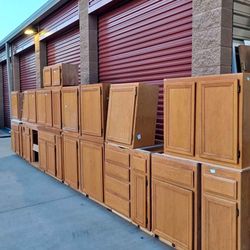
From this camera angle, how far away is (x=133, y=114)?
361 cm

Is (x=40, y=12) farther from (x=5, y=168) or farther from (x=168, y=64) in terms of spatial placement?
(x=168, y=64)

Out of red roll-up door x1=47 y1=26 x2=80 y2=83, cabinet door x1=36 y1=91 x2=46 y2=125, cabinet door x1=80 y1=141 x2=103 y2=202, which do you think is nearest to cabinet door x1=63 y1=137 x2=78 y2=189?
Result: cabinet door x1=80 y1=141 x2=103 y2=202

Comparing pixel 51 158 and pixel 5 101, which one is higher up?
pixel 5 101

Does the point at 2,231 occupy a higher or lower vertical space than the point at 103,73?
lower

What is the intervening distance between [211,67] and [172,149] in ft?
3.29

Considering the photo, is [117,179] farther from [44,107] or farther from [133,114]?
[44,107]

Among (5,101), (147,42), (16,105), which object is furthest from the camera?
(5,101)

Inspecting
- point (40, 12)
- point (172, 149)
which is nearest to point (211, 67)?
point (172, 149)

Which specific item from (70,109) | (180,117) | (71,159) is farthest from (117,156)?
(70,109)

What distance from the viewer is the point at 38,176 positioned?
6020 mm

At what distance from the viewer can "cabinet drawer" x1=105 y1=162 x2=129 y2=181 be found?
3.74 metres

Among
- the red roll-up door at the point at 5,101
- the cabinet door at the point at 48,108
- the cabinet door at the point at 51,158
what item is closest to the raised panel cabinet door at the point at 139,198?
the cabinet door at the point at 51,158

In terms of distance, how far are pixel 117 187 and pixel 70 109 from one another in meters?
1.75

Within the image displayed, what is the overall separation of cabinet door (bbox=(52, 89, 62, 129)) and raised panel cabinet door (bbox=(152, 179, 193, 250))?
2773 mm
